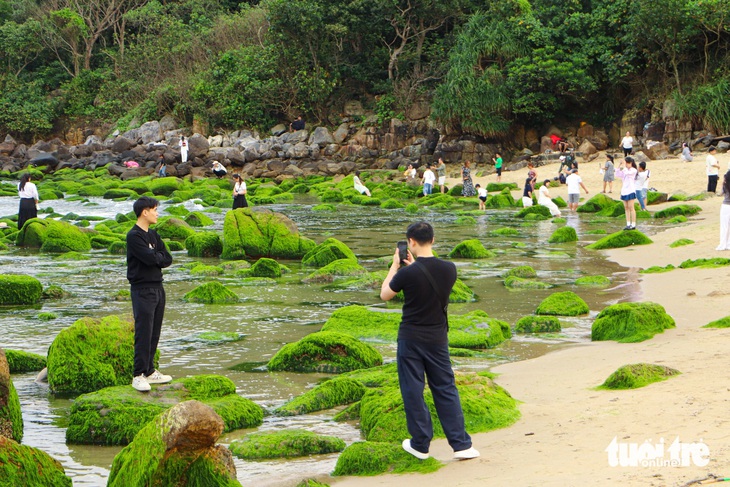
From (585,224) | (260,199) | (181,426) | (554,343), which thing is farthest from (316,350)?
(260,199)

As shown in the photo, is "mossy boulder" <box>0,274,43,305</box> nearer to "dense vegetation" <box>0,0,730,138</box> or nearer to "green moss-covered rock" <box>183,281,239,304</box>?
"green moss-covered rock" <box>183,281,239,304</box>

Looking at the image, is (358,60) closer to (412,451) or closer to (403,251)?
(403,251)

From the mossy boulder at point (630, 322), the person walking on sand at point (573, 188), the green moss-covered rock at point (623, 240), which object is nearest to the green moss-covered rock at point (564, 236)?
the green moss-covered rock at point (623, 240)

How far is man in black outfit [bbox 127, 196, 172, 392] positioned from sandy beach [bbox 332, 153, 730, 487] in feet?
8.25

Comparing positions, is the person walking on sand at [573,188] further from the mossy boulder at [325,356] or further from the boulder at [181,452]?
the boulder at [181,452]

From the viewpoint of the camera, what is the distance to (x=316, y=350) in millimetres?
9766

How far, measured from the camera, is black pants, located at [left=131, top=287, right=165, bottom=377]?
7882 millimetres

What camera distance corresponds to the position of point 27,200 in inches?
888

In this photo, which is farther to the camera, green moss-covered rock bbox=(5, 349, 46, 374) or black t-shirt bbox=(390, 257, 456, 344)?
green moss-covered rock bbox=(5, 349, 46, 374)

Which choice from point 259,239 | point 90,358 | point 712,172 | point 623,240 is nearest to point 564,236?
point 623,240

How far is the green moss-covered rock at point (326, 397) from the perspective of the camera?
8.23m

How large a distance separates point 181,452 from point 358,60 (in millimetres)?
47034

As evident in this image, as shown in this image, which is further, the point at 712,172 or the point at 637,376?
the point at 712,172

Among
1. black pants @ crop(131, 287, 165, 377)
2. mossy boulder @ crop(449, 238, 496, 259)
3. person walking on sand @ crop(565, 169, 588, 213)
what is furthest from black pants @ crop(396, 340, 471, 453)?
person walking on sand @ crop(565, 169, 588, 213)
